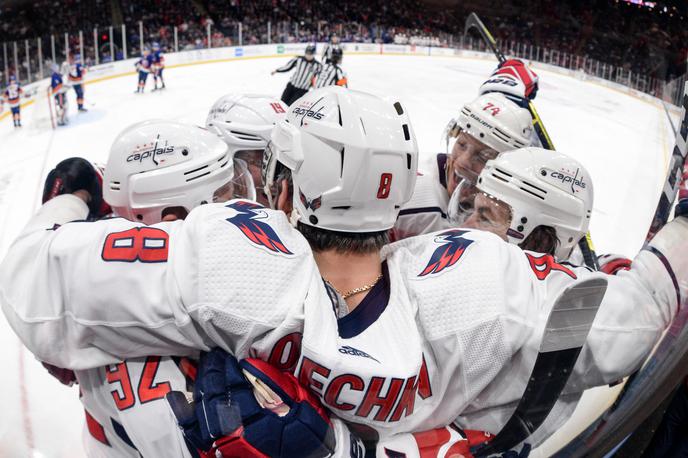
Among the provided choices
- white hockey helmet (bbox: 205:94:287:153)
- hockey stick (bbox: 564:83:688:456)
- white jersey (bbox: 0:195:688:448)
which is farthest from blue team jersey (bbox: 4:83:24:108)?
hockey stick (bbox: 564:83:688:456)

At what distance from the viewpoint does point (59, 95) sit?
Result: 4.34 metres

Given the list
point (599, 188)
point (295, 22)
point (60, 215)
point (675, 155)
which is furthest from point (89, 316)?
point (295, 22)

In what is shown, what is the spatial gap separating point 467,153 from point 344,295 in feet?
3.58

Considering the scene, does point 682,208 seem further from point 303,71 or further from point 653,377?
point 303,71

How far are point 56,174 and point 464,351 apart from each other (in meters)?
0.91

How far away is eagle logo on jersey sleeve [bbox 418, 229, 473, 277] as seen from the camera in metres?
0.77

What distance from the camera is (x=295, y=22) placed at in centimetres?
693

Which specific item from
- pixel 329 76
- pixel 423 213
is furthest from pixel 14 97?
pixel 423 213

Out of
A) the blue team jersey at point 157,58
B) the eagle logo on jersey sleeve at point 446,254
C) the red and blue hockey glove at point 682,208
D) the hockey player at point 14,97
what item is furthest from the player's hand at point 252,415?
Result: the blue team jersey at point 157,58

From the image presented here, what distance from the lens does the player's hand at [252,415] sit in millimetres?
655

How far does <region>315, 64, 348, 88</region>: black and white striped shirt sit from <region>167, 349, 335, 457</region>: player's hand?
408cm

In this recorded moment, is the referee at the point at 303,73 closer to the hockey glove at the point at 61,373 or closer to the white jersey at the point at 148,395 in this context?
the hockey glove at the point at 61,373

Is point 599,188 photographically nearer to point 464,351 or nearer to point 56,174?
point 464,351

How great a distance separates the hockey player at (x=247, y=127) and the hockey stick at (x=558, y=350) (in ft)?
3.88
